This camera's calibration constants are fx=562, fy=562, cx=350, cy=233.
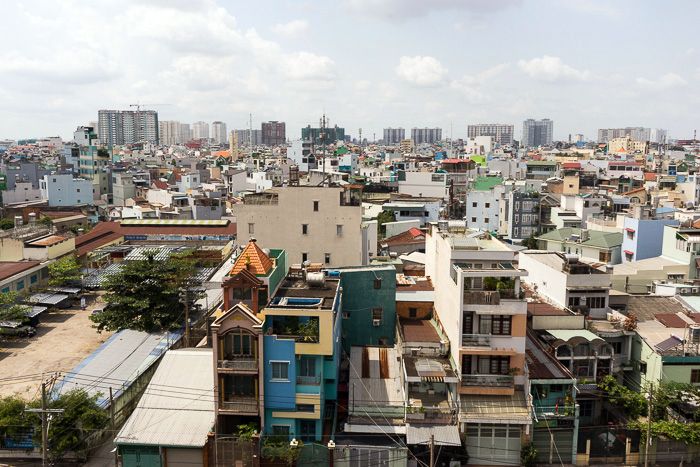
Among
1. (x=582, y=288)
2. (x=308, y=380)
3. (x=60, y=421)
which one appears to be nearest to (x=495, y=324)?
(x=308, y=380)

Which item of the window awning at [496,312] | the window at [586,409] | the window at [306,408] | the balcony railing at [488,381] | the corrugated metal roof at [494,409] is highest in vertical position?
the window awning at [496,312]

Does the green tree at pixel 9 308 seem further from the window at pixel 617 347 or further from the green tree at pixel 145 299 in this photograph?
the window at pixel 617 347

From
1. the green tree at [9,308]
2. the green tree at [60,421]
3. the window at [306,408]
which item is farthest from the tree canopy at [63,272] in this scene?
the window at [306,408]

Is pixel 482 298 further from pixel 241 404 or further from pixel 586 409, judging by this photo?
pixel 241 404

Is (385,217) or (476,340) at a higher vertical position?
(385,217)

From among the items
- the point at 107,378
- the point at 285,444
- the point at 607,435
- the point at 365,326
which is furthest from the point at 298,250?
the point at 607,435

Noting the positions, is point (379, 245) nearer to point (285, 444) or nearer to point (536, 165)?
point (285, 444)

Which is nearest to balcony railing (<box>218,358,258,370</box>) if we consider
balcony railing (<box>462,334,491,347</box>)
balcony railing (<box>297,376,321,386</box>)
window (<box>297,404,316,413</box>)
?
balcony railing (<box>297,376,321,386</box>)
